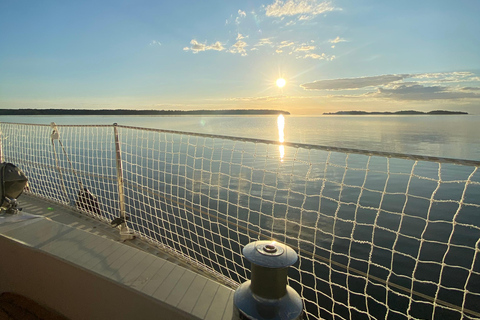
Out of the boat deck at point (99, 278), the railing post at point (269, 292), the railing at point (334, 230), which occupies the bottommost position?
the railing at point (334, 230)

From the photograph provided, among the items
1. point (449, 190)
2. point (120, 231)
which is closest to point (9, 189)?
point (120, 231)

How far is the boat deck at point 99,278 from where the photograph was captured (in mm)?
1404

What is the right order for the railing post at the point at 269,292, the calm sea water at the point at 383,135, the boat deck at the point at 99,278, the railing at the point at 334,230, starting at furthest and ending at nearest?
the calm sea water at the point at 383,135
the railing at the point at 334,230
the boat deck at the point at 99,278
the railing post at the point at 269,292

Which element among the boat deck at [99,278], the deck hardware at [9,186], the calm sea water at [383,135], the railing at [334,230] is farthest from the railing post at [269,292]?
the calm sea water at [383,135]

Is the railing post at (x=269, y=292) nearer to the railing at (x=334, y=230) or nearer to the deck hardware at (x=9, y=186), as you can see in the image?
the railing at (x=334, y=230)

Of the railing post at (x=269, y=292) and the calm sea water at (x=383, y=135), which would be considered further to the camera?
the calm sea water at (x=383, y=135)

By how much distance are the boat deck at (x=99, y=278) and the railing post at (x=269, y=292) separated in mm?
380

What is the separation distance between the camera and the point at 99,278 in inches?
60.7

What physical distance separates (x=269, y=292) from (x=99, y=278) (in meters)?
1.06

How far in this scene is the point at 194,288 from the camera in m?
1.50

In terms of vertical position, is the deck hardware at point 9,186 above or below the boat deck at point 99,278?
above

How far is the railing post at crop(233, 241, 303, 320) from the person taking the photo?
1.00 meters

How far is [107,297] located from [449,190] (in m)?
9.62

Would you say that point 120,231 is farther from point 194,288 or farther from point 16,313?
point 194,288
